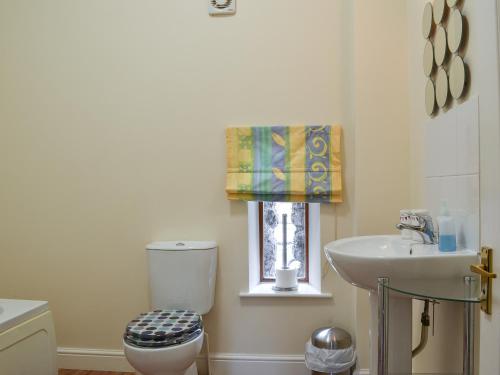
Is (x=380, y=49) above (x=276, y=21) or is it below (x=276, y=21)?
below

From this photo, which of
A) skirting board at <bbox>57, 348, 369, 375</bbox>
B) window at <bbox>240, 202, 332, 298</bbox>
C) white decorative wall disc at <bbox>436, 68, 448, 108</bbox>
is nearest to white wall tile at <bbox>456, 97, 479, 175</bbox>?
white decorative wall disc at <bbox>436, 68, 448, 108</bbox>

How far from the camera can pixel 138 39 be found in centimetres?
218

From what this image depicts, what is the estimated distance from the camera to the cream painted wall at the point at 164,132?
1.95 m

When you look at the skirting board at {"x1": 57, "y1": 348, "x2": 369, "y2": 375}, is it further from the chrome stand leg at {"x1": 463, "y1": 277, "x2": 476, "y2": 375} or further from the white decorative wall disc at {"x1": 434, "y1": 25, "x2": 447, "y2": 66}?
the white decorative wall disc at {"x1": 434, "y1": 25, "x2": 447, "y2": 66}

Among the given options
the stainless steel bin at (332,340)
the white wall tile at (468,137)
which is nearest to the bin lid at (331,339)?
the stainless steel bin at (332,340)

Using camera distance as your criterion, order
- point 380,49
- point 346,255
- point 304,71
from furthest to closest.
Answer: point 304,71
point 380,49
point 346,255

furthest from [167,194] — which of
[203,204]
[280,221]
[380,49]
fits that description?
[380,49]

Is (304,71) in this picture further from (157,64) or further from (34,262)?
(34,262)

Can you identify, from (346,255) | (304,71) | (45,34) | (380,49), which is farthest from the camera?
(45,34)

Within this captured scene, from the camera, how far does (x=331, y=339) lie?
192 cm

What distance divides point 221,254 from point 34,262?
1.18 metres

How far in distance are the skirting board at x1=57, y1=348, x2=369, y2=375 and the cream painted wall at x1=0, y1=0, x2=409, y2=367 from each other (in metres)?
0.05

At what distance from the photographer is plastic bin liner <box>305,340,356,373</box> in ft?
6.15

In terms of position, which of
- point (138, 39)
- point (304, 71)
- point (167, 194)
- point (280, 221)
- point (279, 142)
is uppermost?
point (138, 39)
